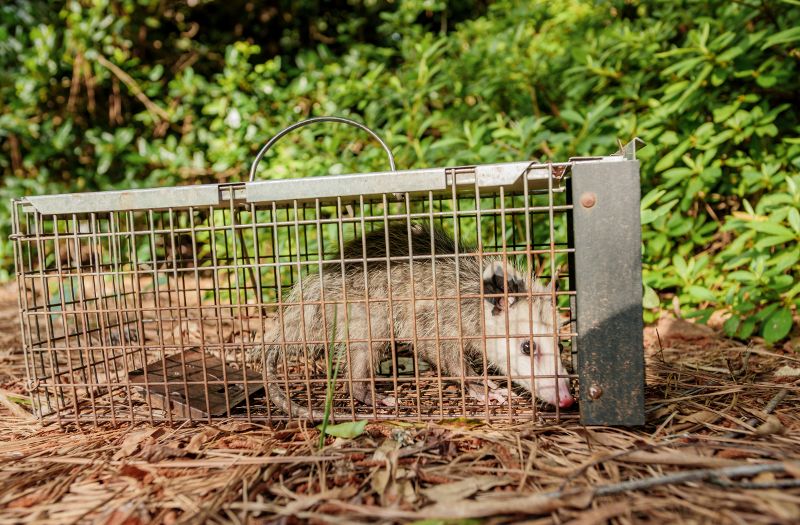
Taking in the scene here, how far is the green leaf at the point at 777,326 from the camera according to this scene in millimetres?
2648

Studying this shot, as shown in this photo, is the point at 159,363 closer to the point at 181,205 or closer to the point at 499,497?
the point at 181,205

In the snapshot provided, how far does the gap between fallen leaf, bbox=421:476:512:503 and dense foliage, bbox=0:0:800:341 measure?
6.05 ft

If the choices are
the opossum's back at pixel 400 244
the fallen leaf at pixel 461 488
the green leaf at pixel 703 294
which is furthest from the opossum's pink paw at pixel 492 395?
the green leaf at pixel 703 294

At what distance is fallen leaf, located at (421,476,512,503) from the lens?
1392 mm

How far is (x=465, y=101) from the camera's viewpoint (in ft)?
16.9

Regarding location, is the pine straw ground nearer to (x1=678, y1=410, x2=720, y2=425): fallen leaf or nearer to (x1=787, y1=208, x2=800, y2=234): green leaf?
(x1=678, y1=410, x2=720, y2=425): fallen leaf

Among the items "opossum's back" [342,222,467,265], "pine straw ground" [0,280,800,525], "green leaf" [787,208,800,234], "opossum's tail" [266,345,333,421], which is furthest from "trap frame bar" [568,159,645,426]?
"green leaf" [787,208,800,234]

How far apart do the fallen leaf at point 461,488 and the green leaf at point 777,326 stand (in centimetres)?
197

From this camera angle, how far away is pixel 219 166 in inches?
200

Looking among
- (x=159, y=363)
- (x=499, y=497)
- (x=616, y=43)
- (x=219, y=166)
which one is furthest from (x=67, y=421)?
(x=616, y=43)

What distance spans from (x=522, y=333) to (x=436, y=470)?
3.41 ft

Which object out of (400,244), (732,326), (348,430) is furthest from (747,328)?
(348,430)

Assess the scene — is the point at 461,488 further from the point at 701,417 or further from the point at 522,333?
the point at 522,333

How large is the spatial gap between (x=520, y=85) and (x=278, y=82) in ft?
9.91
